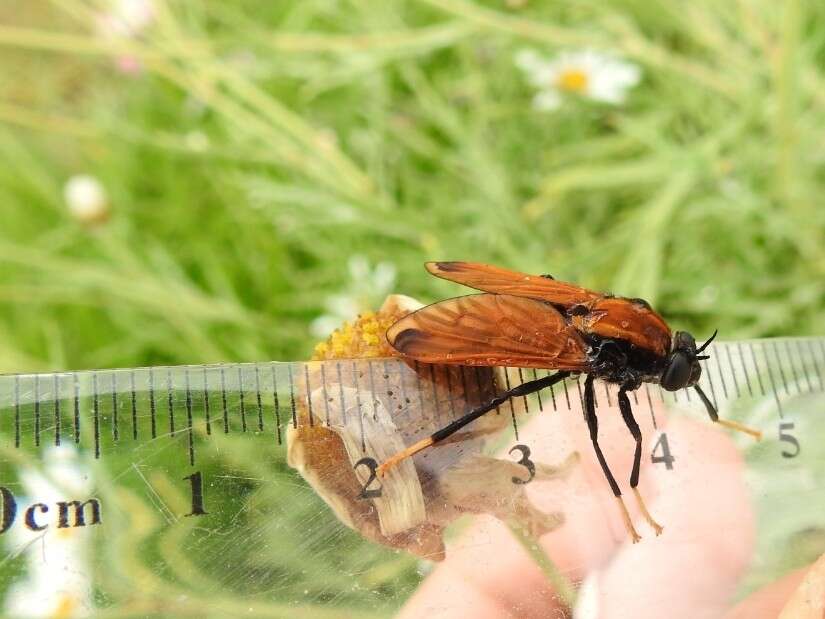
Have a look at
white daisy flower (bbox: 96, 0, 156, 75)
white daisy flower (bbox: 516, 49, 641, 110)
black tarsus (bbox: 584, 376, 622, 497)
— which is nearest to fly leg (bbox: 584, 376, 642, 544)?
black tarsus (bbox: 584, 376, 622, 497)

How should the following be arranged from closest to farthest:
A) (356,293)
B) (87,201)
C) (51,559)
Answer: (51,559)
(356,293)
(87,201)

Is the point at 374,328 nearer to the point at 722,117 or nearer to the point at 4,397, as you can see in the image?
the point at 4,397

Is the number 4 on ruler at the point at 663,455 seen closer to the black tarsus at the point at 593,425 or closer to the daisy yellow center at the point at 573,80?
the black tarsus at the point at 593,425

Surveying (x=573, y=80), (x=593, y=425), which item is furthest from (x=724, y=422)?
(x=573, y=80)

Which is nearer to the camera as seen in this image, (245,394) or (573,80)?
(245,394)

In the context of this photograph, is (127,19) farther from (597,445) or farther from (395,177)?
(597,445)

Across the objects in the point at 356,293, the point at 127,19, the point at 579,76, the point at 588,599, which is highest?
the point at 127,19

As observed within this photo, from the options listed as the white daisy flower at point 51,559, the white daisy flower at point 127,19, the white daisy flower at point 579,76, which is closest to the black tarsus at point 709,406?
the white daisy flower at point 51,559

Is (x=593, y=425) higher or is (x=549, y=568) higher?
(x=593, y=425)
